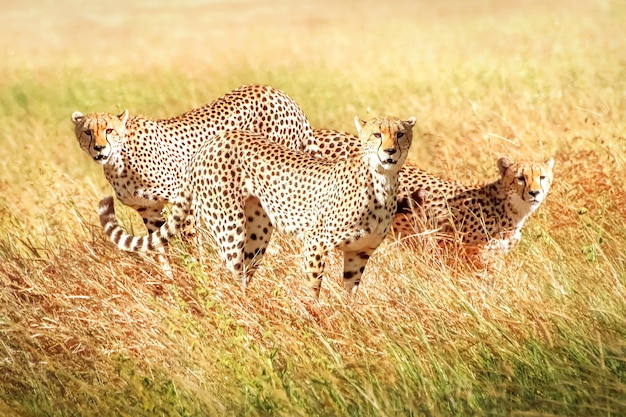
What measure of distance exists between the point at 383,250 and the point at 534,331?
170cm

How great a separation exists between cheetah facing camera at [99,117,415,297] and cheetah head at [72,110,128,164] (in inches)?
26.2

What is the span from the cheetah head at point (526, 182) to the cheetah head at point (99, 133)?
2.09m

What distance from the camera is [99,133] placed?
22.5 feet

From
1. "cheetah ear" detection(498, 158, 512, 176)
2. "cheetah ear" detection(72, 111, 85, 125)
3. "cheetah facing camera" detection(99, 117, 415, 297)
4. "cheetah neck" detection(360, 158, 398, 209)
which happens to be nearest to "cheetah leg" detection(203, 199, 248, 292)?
"cheetah facing camera" detection(99, 117, 415, 297)

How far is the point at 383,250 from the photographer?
634 cm

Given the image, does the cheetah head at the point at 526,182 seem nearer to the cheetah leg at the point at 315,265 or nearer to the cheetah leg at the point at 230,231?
the cheetah leg at the point at 315,265

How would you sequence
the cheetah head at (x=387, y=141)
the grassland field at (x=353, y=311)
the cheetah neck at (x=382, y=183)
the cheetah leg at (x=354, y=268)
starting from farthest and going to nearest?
the cheetah leg at (x=354, y=268)
the cheetah neck at (x=382, y=183)
the cheetah head at (x=387, y=141)
the grassland field at (x=353, y=311)

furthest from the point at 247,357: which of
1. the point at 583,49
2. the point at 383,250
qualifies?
the point at 583,49

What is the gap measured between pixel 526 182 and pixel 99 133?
2.29 m

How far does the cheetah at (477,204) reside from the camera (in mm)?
6695

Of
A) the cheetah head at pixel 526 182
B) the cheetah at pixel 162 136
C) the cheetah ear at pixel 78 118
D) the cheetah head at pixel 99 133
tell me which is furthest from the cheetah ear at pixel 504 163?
the cheetah ear at pixel 78 118

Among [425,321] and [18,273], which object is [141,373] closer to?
[425,321]

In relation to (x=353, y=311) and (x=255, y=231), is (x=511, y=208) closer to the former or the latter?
(x=255, y=231)

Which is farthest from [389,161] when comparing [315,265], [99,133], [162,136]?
[162,136]
